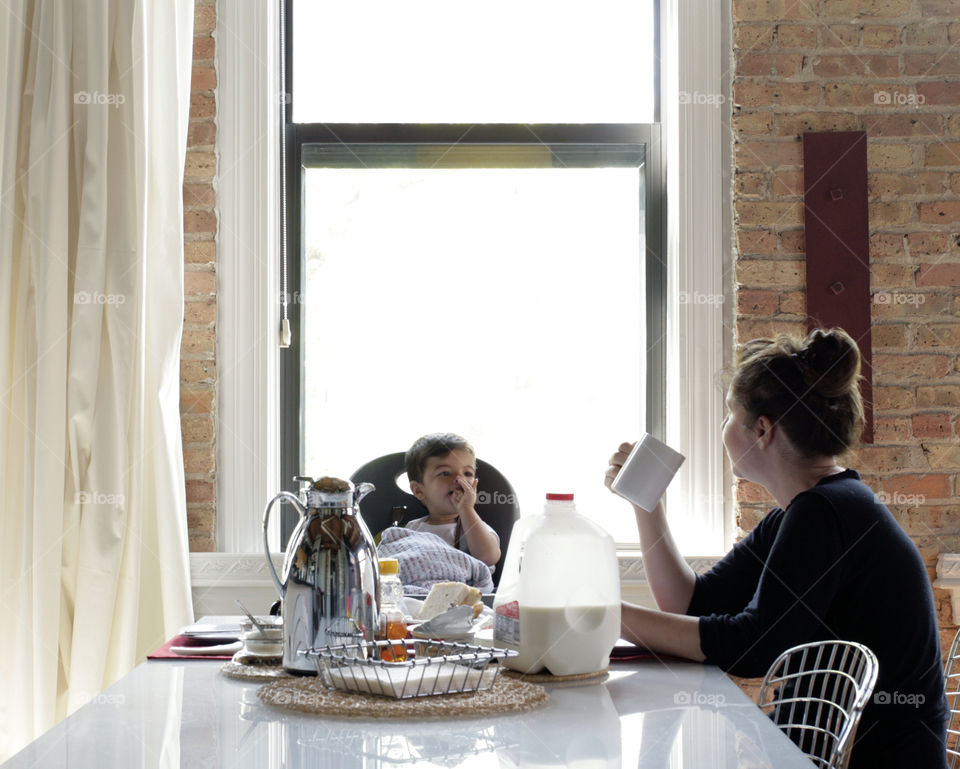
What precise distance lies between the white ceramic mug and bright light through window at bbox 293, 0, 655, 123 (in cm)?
168

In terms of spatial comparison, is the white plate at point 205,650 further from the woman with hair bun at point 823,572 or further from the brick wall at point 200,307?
the brick wall at point 200,307

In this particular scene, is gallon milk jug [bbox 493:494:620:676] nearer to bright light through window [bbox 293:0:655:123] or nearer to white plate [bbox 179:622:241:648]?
white plate [bbox 179:622:241:648]

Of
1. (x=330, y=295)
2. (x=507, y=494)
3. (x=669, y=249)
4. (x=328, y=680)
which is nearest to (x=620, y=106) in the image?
(x=669, y=249)

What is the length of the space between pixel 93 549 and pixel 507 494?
1.05 metres

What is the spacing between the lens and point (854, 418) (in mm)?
1744

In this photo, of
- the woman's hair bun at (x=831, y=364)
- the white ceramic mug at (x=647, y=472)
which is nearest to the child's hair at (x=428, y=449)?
the white ceramic mug at (x=647, y=472)

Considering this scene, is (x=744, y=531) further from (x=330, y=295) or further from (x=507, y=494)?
(x=330, y=295)

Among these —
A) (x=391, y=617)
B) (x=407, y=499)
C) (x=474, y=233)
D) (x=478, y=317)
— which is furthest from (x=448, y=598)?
(x=474, y=233)

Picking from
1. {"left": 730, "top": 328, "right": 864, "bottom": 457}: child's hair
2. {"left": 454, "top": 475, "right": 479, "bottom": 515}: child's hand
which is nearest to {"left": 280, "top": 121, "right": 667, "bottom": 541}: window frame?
{"left": 454, "top": 475, "right": 479, "bottom": 515}: child's hand

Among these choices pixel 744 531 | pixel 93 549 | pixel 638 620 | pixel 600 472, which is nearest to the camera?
pixel 638 620

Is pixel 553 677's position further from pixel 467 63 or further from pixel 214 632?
pixel 467 63

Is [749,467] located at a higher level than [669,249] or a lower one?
lower

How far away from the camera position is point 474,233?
310cm

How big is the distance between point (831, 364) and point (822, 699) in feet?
2.05
